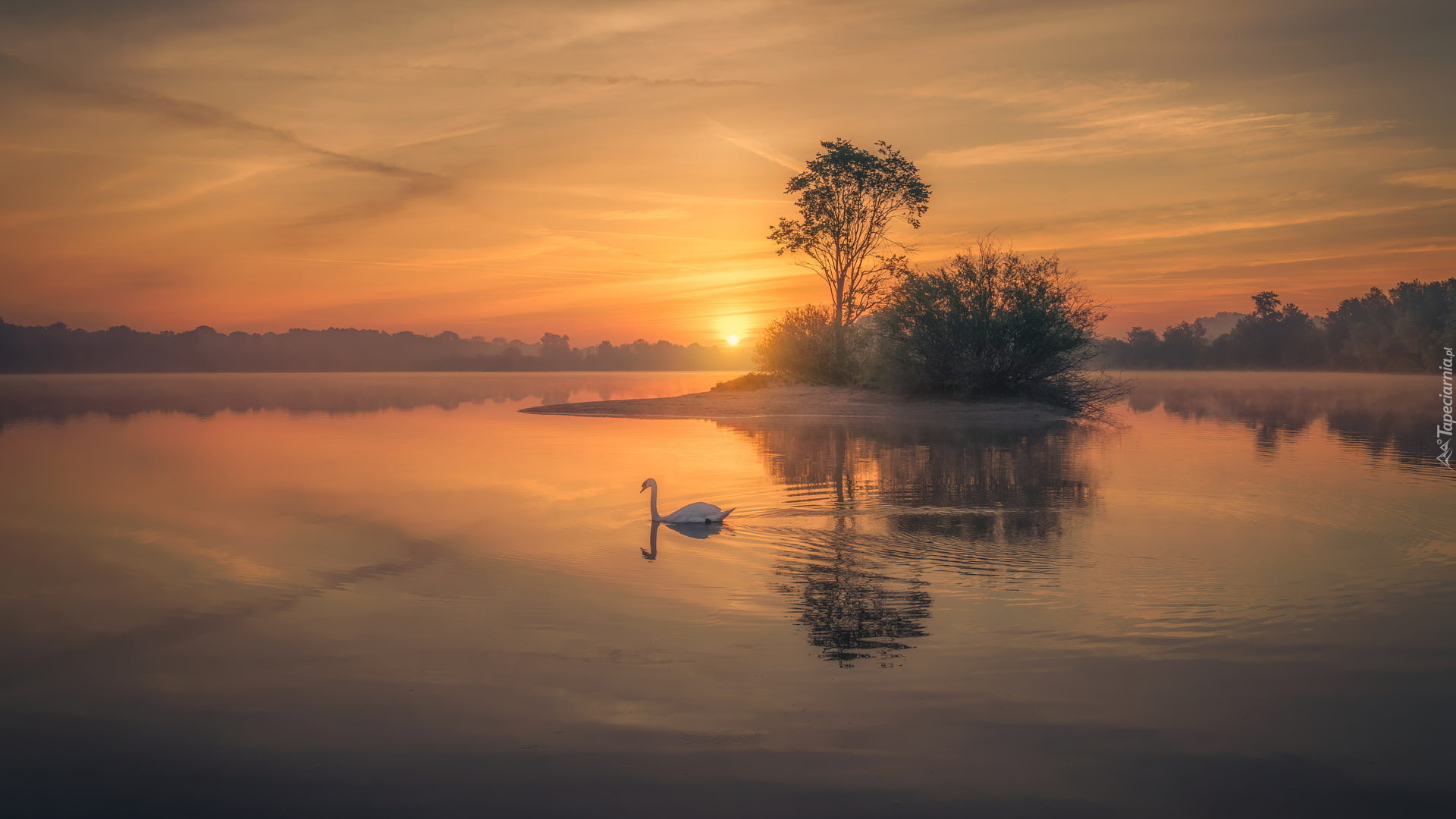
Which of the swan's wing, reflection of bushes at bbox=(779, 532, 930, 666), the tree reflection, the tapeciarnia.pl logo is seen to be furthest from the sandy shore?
reflection of bushes at bbox=(779, 532, 930, 666)

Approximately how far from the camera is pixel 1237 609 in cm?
803

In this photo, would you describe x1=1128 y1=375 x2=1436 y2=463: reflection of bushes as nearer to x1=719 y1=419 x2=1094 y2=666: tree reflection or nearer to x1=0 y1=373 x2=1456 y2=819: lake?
x1=719 y1=419 x2=1094 y2=666: tree reflection

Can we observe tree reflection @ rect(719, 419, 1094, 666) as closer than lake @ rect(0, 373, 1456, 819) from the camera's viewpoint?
No

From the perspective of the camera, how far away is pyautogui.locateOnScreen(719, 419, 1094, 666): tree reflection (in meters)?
7.92

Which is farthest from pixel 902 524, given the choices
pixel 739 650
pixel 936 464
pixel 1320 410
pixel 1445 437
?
pixel 1320 410

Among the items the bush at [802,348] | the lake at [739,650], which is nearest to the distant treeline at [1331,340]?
the bush at [802,348]

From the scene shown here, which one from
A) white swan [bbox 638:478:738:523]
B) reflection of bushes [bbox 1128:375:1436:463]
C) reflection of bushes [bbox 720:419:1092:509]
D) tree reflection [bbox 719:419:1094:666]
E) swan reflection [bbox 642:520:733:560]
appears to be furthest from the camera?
reflection of bushes [bbox 1128:375:1436:463]

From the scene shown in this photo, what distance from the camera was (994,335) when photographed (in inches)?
1517

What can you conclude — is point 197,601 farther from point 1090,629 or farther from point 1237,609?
point 1237,609

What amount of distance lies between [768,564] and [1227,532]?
19.9 feet

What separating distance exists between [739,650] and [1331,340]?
137m

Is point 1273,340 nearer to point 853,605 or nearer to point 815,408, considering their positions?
point 815,408

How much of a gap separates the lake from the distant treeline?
71.3m

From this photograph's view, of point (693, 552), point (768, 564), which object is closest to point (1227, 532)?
point (768, 564)
